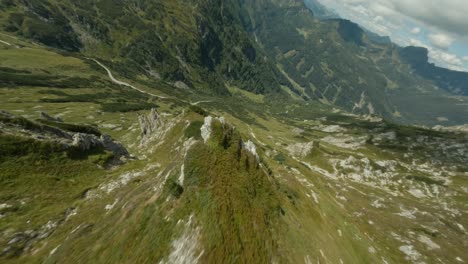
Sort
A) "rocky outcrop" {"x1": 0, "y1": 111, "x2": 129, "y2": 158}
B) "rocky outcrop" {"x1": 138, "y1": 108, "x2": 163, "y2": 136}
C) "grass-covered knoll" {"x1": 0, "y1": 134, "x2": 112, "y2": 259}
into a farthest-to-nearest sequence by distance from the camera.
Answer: "rocky outcrop" {"x1": 138, "y1": 108, "x2": 163, "y2": 136} < "rocky outcrop" {"x1": 0, "y1": 111, "x2": 129, "y2": 158} < "grass-covered knoll" {"x1": 0, "y1": 134, "x2": 112, "y2": 259}

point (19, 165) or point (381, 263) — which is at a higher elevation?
point (19, 165)

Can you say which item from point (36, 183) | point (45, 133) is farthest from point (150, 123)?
point (36, 183)

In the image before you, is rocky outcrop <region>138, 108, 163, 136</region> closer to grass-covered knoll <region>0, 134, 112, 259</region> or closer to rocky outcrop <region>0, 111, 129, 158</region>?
rocky outcrop <region>0, 111, 129, 158</region>

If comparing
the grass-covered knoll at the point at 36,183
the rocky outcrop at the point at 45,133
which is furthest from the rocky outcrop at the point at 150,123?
the grass-covered knoll at the point at 36,183

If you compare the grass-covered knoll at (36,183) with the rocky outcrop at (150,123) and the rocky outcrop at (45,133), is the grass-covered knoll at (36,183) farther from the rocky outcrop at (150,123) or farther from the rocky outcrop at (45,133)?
the rocky outcrop at (150,123)

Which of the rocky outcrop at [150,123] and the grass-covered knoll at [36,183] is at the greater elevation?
the grass-covered knoll at [36,183]

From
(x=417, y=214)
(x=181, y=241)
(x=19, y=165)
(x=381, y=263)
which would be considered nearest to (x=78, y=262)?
(x=181, y=241)

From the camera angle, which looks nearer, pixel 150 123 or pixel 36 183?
pixel 36 183

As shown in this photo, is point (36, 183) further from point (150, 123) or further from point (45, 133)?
point (150, 123)

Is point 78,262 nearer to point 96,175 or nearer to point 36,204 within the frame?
point 36,204

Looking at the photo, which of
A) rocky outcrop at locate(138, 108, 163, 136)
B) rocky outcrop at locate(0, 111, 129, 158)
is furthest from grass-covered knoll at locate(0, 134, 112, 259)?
rocky outcrop at locate(138, 108, 163, 136)

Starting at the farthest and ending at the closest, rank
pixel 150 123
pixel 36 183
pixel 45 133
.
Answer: pixel 150 123, pixel 45 133, pixel 36 183
